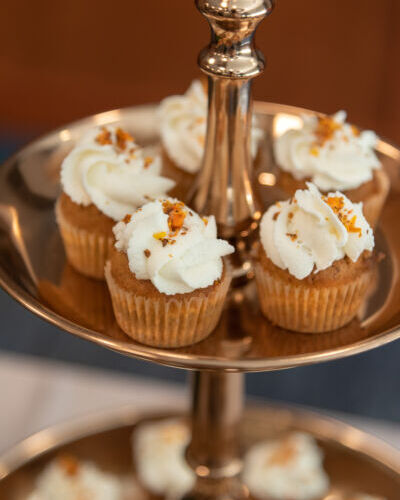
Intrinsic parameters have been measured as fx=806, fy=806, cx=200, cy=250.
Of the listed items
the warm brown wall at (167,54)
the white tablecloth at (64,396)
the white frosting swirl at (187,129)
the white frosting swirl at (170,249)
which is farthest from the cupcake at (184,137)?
the warm brown wall at (167,54)

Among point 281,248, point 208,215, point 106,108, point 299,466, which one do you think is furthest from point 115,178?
point 106,108

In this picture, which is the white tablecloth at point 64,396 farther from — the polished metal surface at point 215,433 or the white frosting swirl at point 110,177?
the white frosting swirl at point 110,177

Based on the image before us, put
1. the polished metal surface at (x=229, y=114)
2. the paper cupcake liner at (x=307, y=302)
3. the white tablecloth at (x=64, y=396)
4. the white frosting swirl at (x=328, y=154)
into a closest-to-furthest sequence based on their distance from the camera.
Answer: the polished metal surface at (x=229, y=114) < the paper cupcake liner at (x=307, y=302) < the white frosting swirl at (x=328, y=154) < the white tablecloth at (x=64, y=396)

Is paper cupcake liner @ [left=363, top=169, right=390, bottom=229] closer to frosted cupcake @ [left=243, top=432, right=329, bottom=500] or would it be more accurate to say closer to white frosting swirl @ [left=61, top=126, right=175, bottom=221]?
white frosting swirl @ [left=61, top=126, right=175, bottom=221]

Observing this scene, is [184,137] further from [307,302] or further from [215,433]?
[215,433]

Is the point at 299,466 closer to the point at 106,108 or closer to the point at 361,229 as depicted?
the point at 361,229

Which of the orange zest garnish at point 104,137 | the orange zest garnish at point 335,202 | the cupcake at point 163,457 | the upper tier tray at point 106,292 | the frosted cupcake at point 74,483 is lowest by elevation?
the cupcake at point 163,457

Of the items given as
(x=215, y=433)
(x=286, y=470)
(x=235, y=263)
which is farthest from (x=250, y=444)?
(x=235, y=263)
